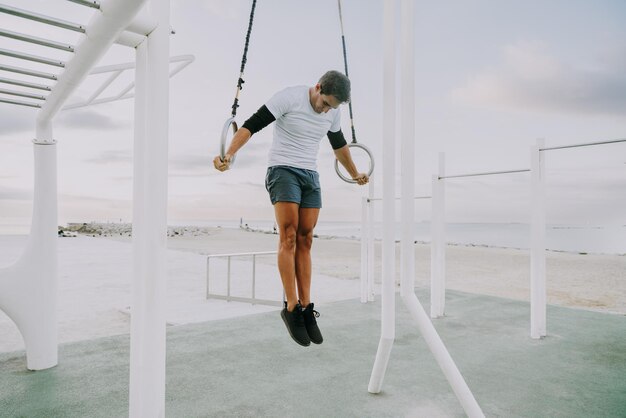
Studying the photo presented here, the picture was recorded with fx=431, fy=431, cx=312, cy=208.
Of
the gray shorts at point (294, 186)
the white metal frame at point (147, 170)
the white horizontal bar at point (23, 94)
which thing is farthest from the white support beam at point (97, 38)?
the gray shorts at point (294, 186)

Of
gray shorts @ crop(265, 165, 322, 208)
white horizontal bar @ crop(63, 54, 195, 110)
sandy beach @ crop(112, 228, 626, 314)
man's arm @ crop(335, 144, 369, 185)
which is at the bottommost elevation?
sandy beach @ crop(112, 228, 626, 314)

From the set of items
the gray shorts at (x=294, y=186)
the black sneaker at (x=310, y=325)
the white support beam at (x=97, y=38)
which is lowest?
the black sneaker at (x=310, y=325)

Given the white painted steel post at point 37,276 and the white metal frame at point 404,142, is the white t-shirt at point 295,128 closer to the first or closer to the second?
the white metal frame at point 404,142

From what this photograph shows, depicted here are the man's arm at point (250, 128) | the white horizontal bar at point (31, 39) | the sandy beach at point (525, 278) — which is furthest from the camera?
the sandy beach at point (525, 278)

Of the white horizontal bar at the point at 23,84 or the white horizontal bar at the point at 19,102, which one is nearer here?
the white horizontal bar at the point at 23,84

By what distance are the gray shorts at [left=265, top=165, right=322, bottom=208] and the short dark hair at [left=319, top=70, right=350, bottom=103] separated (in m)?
0.41

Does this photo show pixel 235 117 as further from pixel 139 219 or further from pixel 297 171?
pixel 139 219

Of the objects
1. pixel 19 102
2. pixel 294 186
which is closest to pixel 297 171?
pixel 294 186

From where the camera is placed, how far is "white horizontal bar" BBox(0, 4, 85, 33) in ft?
4.33

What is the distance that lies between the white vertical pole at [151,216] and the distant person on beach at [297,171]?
59 centimetres

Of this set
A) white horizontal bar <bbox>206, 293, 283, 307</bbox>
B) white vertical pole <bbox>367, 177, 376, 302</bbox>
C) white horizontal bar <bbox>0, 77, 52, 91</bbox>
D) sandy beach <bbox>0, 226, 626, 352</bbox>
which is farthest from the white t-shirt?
white horizontal bar <bbox>206, 293, 283, 307</bbox>

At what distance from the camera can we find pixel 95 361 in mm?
2975

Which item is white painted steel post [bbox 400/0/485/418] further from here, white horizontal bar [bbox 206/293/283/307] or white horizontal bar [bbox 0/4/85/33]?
white horizontal bar [bbox 206/293/283/307]

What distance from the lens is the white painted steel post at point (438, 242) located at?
14.6ft
